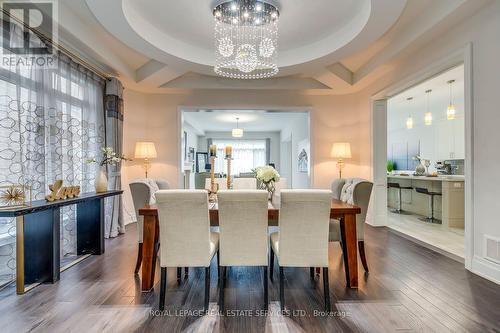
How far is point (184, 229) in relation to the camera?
1957 mm

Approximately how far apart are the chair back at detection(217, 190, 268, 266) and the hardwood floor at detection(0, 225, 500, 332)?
39 cm

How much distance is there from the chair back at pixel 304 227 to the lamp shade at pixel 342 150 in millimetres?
3089

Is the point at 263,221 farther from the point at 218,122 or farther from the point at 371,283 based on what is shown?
the point at 218,122

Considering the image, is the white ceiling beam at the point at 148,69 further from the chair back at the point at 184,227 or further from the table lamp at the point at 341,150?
the table lamp at the point at 341,150

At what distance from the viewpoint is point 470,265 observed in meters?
2.65

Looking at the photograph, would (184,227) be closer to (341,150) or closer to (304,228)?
(304,228)

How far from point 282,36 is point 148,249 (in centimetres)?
325

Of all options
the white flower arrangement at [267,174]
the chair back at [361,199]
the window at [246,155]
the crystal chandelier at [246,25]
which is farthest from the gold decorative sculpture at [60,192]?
the window at [246,155]

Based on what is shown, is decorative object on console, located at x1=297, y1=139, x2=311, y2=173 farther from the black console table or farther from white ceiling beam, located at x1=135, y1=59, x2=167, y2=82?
the black console table

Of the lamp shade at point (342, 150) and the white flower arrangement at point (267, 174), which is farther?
the lamp shade at point (342, 150)

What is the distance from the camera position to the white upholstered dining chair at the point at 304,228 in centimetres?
191

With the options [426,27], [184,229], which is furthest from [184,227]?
[426,27]

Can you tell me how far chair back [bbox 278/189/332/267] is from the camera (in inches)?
75.0

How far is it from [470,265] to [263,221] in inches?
94.2
